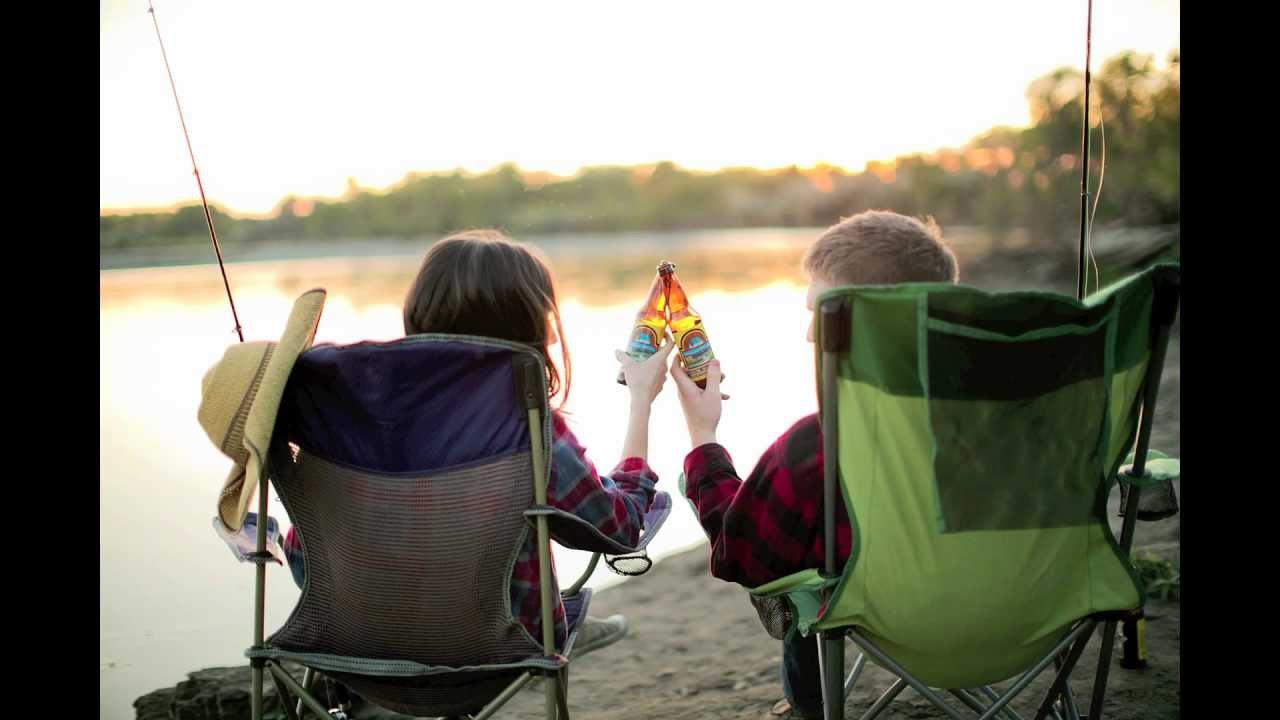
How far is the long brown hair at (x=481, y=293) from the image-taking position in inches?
69.6

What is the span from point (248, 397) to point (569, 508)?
54 cm

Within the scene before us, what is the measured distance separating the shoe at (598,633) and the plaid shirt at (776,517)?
1.24 m

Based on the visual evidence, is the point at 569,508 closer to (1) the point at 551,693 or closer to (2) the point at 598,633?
(1) the point at 551,693

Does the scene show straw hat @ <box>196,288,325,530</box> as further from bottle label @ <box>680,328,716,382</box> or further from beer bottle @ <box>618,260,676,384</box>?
bottle label @ <box>680,328,716,382</box>

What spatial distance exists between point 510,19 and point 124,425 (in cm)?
909

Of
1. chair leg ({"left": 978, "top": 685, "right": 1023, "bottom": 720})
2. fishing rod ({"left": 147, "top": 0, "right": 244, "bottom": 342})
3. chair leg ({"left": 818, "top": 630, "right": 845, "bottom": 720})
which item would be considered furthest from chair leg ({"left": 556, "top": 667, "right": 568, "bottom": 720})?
fishing rod ({"left": 147, "top": 0, "right": 244, "bottom": 342})

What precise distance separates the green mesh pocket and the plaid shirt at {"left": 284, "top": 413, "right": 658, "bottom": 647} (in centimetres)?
55

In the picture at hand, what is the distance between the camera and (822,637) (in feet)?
5.51

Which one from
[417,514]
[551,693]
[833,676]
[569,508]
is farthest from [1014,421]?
[417,514]

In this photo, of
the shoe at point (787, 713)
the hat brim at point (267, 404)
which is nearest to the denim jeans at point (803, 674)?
the shoe at point (787, 713)

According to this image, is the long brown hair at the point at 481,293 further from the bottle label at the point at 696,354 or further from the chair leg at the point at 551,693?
the chair leg at the point at 551,693

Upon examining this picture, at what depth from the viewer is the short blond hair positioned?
180 centimetres
